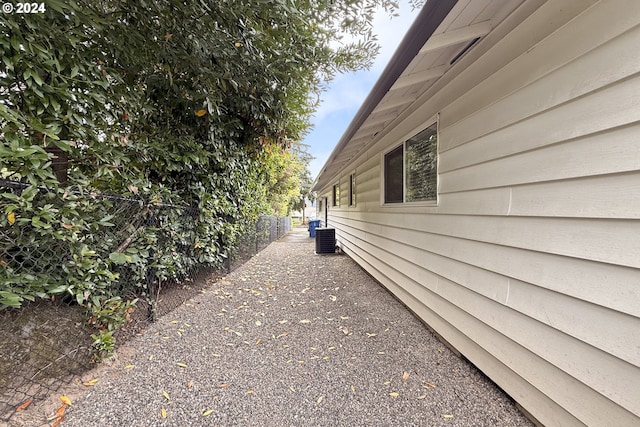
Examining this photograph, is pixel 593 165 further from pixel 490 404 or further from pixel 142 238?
pixel 142 238

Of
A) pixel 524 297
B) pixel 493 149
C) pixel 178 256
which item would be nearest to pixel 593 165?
pixel 493 149

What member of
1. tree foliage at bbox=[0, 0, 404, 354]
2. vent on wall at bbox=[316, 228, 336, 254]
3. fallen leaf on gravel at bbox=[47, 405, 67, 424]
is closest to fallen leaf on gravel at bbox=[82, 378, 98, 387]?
fallen leaf on gravel at bbox=[47, 405, 67, 424]

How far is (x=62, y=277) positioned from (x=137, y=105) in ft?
5.19

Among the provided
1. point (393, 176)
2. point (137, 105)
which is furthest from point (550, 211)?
point (137, 105)

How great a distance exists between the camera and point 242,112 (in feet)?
12.6

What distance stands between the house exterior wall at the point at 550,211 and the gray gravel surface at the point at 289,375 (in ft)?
1.10

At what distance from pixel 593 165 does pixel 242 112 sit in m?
3.77

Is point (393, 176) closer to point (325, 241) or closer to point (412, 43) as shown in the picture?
point (412, 43)

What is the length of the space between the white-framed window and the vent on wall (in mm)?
3906

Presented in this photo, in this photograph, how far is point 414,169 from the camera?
3.33 meters

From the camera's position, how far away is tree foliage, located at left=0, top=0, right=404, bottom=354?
1630mm

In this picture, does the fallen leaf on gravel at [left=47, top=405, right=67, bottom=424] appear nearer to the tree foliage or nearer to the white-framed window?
the tree foliage

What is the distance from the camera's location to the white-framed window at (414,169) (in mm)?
2887

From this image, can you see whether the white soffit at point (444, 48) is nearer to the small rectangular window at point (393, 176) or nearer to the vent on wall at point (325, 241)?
the small rectangular window at point (393, 176)
